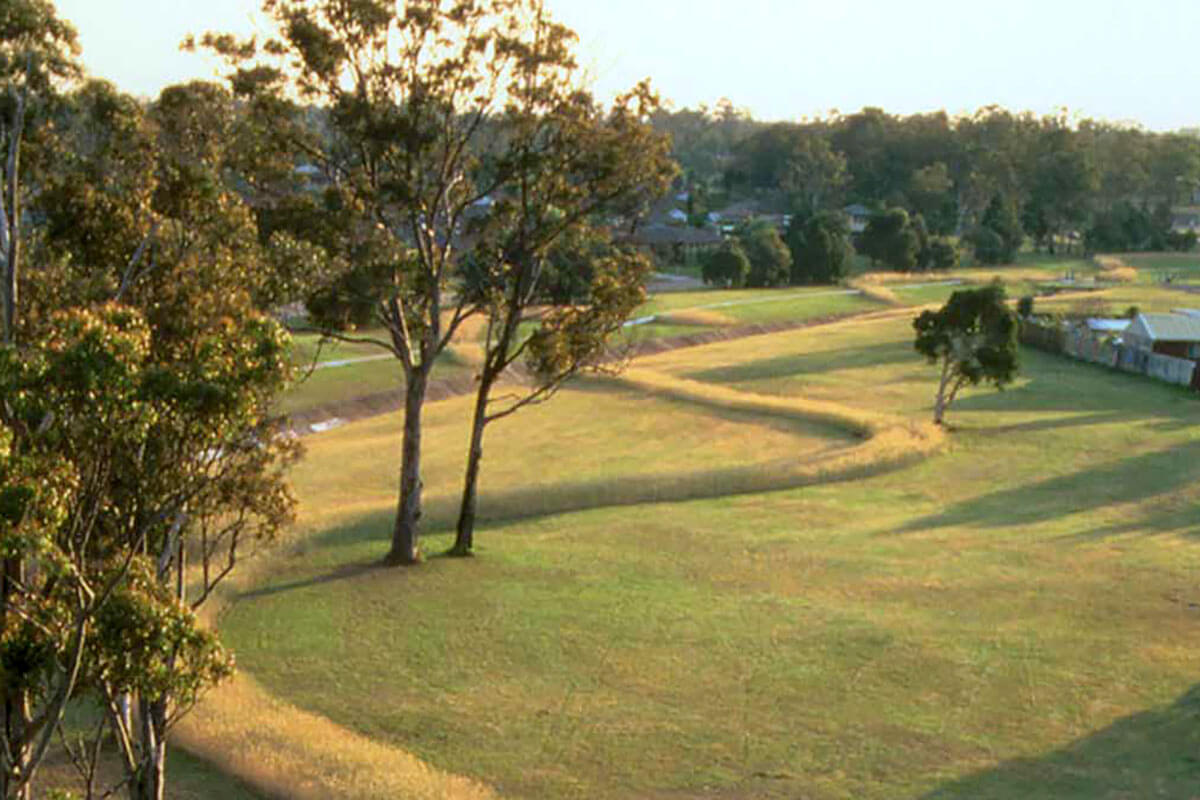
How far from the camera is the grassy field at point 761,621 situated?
2058 cm

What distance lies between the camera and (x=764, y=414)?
58094mm

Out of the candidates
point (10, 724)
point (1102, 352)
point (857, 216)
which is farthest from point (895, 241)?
point (10, 724)

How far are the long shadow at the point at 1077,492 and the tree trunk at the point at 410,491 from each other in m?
14.6

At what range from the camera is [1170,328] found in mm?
73312

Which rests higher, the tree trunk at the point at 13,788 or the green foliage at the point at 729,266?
the green foliage at the point at 729,266

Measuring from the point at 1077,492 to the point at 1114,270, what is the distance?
4261 inches

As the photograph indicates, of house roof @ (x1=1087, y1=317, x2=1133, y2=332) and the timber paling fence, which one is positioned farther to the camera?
house roof @ (x1=1087, y1=317, x2=1133, y2=332)

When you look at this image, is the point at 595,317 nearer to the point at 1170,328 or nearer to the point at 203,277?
the point at 203,277

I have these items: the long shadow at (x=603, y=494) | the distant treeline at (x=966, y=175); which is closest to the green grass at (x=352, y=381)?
the long shadow at (x=603, y=494)

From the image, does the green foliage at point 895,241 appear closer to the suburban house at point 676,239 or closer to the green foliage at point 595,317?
the suburban house at point 676,239

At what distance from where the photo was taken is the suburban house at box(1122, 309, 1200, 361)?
72.5 metres

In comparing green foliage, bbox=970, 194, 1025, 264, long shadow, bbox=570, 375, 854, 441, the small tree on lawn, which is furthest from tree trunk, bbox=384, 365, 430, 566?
green foliage, bbox=970, 194, 1025, 264

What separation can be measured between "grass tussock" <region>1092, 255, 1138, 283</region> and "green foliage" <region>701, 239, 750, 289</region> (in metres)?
41.5

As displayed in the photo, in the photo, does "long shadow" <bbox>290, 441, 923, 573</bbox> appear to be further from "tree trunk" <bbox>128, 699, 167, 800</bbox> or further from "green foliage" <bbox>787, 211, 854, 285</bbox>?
"green foliage" <bbox>787, 211, 854, 285</bbox>
